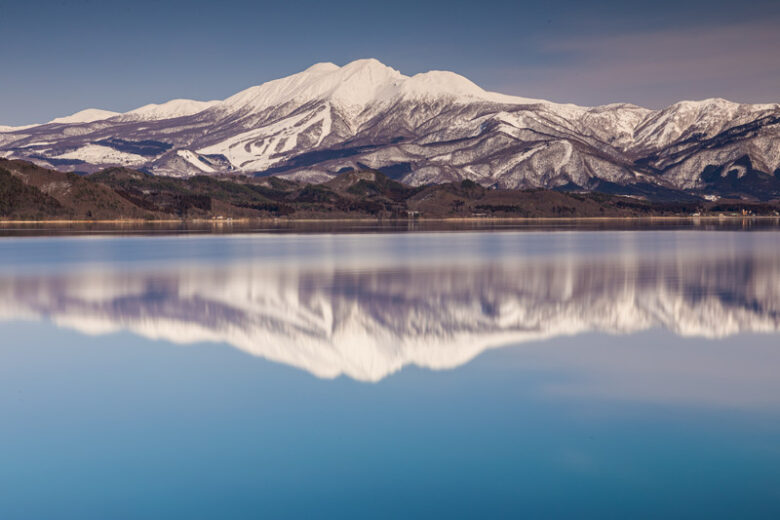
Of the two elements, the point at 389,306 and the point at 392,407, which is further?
the point at 389,306

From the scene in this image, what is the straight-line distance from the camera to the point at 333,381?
19.7 metres

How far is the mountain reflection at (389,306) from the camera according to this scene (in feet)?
81.6

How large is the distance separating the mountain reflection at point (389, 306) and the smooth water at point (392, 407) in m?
0.21

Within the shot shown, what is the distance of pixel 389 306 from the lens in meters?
33.9

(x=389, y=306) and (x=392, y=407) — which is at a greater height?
(x=389, y=306)

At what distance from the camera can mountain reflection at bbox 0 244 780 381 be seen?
24.9 meters

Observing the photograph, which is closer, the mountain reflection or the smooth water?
the smooth water

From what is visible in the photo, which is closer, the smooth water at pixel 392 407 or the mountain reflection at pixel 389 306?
the smooth water at pixel 392 407

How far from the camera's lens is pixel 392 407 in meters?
17.1

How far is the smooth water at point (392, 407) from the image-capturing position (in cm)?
1224

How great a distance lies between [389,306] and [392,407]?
1678 centimetres

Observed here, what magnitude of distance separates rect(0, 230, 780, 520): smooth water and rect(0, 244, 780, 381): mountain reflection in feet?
0.68

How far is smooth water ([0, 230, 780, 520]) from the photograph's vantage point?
40.2 ft

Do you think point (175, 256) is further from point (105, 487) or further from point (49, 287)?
point (105, 487)
